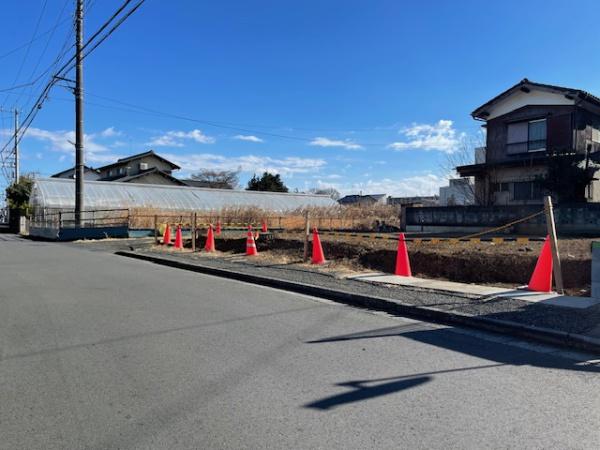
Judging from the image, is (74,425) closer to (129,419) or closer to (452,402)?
(129,419)

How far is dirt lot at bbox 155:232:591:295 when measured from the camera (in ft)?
35.1

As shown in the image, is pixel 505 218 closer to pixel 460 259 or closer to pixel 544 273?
pixel 460 259

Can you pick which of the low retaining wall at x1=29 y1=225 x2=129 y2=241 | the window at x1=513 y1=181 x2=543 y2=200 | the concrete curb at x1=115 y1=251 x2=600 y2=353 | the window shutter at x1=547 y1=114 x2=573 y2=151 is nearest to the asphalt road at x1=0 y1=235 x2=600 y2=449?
the concrete curb at x1=115 y1=251 x2=600 y2=353

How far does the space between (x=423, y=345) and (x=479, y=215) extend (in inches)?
703

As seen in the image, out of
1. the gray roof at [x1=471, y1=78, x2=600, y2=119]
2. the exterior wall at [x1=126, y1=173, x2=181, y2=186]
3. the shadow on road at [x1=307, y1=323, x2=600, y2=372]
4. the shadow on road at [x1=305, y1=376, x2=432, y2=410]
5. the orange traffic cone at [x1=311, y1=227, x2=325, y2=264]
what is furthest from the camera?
the exterior wall at [x1=126, y1=173, x2=181, y2=186]

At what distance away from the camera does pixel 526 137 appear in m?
27.1

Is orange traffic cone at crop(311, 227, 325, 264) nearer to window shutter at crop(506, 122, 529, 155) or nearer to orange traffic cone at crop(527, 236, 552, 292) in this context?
orange traffic cone at crop(527, 236, 552, 292)

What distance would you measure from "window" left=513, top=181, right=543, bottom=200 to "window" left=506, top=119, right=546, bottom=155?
1926 millimetres

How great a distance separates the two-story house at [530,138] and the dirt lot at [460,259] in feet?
45.0

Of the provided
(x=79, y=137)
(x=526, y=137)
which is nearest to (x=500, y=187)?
(x=526, y=137)

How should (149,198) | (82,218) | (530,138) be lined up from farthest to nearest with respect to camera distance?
(149,198)
(82,218)
(530,138)

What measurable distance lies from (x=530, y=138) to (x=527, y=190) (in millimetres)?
3042

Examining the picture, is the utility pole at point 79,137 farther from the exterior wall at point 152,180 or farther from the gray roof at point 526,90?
the exterior wall at point 152,180

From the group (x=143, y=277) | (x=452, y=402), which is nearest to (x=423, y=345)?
(x=452, y=402)
